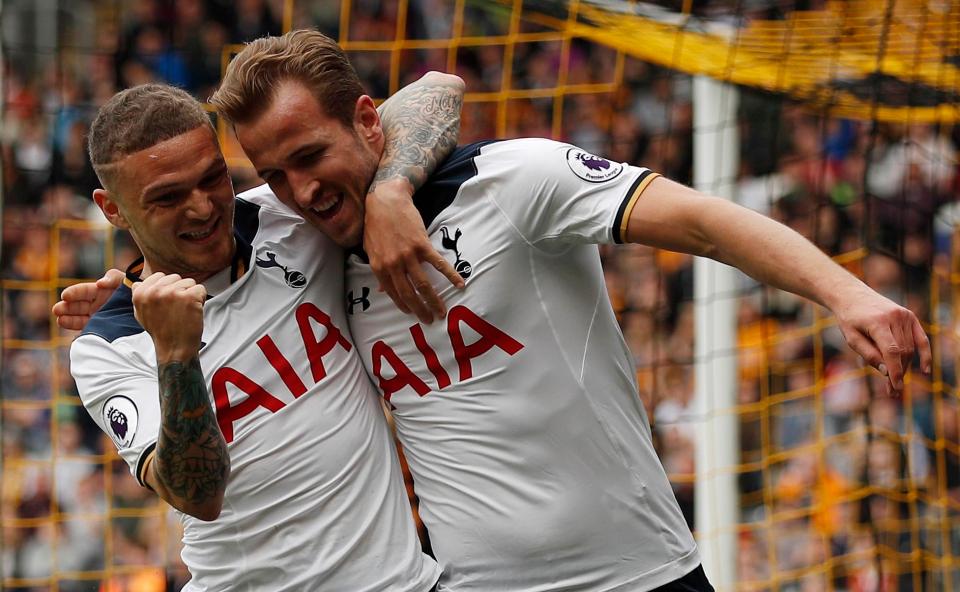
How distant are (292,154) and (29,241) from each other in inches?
220

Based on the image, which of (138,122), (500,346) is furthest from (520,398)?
(138,122)

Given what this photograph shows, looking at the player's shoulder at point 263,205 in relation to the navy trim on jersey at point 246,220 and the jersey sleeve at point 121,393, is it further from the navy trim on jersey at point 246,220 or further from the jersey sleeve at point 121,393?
the jersey sleeve at point 121,393

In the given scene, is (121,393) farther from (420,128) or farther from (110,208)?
(420,128)

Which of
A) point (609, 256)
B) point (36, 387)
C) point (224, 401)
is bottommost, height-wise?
point (36, 387)

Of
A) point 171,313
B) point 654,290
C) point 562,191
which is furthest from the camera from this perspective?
point 654,290

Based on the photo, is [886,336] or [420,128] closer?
[886,336]

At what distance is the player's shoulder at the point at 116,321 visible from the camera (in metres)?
2.79

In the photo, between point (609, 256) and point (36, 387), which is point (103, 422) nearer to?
point (609, 256)

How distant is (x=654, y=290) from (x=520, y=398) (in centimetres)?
438

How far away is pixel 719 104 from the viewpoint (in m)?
5.56

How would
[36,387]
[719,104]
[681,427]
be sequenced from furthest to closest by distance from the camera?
[36,387] → [681,427] → [719,104]

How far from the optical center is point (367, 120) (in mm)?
2883

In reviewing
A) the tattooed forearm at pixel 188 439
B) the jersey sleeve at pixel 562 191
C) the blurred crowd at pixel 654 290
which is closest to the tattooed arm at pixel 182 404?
the tattooed forearm at pixel 188 439

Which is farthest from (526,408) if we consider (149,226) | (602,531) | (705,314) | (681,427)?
(681,427)
